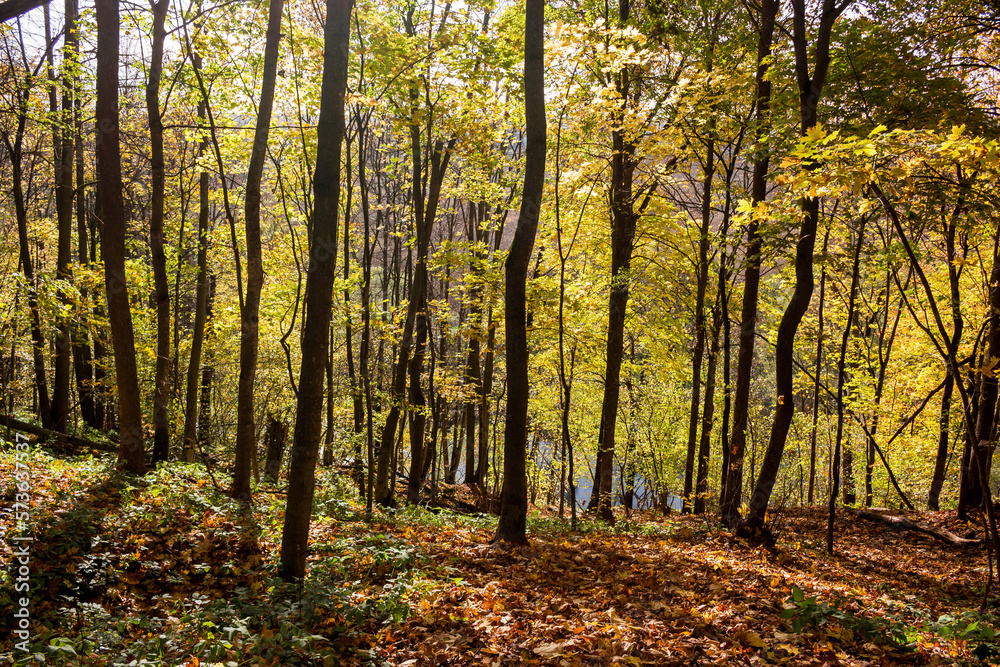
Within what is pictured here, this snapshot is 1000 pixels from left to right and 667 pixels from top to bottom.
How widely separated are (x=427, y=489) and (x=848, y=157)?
1291 cm

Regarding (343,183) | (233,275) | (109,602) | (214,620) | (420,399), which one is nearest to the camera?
(214,620)

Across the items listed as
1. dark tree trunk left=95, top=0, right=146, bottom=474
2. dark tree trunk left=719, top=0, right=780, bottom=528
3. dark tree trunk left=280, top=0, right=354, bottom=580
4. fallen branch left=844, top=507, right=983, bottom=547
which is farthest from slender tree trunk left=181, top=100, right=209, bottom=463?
fallen branch left=844, top=507, right=983, bottom=547

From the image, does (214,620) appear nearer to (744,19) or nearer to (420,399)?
(420,399)

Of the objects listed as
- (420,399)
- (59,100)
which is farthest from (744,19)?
(59,100)

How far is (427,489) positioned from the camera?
48.7 ft

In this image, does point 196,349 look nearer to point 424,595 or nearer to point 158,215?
point 158,215

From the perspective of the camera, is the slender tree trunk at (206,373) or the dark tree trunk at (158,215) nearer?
the dark tree trunk at (158,215)

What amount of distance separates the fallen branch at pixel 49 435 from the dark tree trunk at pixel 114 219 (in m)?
3.32

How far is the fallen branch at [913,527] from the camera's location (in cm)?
870

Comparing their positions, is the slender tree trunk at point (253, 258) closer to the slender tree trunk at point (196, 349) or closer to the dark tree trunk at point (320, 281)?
the dark tree trunk at point (320, 281)

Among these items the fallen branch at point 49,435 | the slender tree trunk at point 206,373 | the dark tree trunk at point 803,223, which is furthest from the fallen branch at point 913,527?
the fallen branch at point 49,435

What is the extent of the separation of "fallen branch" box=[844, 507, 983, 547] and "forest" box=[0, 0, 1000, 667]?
51 millimetres

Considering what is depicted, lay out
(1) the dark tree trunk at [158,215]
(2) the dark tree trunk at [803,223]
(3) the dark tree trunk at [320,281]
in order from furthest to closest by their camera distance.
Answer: (1) the dark tree trunk at [158,215] < (2) the dark tree trunk at [803,223] < (3) the dark tree trunk at [320,281]

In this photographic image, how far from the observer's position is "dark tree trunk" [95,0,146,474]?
7047 millimetres
